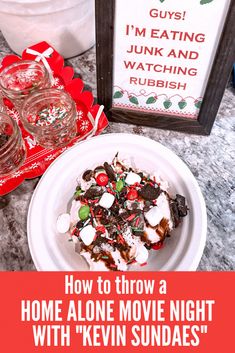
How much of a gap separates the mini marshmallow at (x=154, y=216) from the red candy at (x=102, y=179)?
3.9 inches

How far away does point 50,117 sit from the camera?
0.82 metres

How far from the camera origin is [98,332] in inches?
23.0

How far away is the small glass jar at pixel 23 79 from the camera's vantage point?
0.82 metres

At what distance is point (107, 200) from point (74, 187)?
0.30ft

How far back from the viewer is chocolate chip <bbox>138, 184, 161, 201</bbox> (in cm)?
64

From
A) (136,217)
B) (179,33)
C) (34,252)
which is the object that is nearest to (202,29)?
(179,33)

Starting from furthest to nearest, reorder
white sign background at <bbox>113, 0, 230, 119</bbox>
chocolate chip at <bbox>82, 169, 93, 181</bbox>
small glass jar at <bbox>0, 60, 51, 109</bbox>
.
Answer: small glass jar at <bbox>0, 60, 51, 109</bbox> → chocolate chip at <bbox>82, 169, 93, 181</bbox> → white sign background at <bbox>113, 0, 230, 119</bbox>

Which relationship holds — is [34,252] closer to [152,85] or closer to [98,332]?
[98,332]

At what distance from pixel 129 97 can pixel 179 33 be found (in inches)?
7.2

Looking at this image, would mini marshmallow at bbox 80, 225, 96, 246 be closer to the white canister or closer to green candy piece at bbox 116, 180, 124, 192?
green candy piece at bbox 116, 180, 124, 192

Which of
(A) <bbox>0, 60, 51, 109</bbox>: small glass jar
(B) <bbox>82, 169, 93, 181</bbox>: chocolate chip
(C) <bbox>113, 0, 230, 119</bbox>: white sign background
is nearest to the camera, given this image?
(C) <bbox>113, 0, 230, 119</bbox>: white sign background

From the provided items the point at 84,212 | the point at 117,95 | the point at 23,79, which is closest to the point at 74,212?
the point at 84,212

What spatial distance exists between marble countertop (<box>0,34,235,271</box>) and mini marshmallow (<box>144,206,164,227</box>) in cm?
14

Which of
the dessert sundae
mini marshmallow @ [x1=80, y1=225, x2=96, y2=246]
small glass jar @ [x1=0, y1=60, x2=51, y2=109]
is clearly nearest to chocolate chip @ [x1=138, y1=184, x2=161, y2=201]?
the dessert sundae
